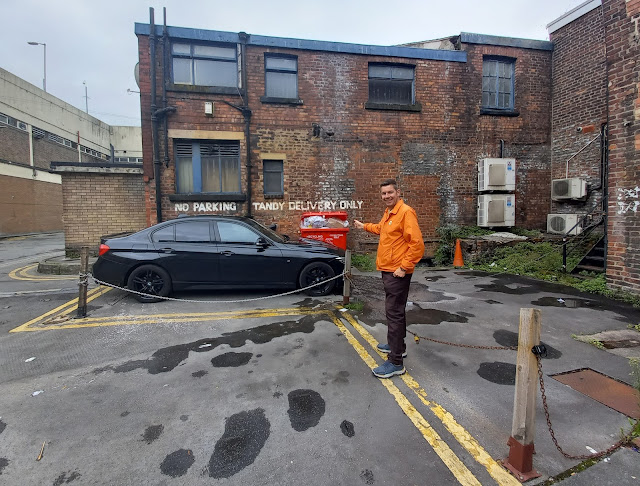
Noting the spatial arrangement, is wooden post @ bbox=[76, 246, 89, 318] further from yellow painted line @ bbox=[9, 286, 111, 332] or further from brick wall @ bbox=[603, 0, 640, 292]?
brick wall @ bbox=[603, 0, 640, 292]

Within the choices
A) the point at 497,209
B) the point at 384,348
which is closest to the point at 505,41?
the point at 497,209

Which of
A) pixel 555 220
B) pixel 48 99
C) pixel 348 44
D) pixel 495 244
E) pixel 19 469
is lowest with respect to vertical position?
pixel 19 469

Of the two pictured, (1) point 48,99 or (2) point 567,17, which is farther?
(1) point 48,99

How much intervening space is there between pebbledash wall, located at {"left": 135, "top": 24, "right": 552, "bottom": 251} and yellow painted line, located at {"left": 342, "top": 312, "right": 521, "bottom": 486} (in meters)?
7.15

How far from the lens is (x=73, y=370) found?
3.40m

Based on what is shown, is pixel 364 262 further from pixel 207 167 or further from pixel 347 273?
pixel 207 167

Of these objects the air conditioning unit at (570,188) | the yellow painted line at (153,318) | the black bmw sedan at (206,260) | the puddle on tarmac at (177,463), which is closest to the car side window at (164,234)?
the black bmw sedan at (206,260)

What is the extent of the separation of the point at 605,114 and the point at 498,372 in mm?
9635

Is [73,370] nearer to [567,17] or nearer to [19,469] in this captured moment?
[19,469]

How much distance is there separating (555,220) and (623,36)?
549 cm

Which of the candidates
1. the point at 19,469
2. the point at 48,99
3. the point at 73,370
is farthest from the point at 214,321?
the point at 48,99

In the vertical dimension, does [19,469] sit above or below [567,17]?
below

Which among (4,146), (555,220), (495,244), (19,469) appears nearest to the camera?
(19,469)

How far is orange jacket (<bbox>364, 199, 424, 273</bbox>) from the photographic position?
3088 millimetres
